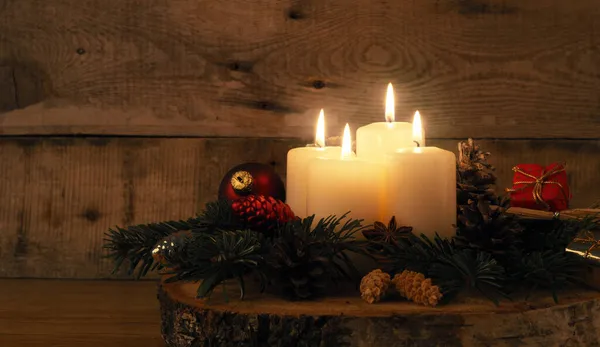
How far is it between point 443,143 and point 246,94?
0.37 m

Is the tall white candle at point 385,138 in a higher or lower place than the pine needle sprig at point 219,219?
higher

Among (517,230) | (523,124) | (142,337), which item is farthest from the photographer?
(523,124)

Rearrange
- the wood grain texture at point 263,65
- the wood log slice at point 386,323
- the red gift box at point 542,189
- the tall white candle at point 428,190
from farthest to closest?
the wood grain texture at point 263,65
the red gift box at point 542,189
the tall white candle at point 428,190
the wood log slice at point 386,323

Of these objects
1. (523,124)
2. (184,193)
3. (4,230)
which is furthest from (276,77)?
(4,230)

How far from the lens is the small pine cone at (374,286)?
488 millimetres

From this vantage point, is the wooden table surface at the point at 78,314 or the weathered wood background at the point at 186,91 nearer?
the wooden table surface at the point at 78,314

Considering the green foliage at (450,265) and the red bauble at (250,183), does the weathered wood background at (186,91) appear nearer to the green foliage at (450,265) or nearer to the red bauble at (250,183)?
the red bauble at (250,183)

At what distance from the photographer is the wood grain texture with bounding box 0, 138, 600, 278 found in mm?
1039

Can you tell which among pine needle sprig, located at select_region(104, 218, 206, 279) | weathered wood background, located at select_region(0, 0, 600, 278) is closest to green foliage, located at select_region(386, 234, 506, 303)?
pine needle sprig, located at select_region(104, 218, 206, 279)

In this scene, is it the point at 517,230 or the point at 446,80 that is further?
the point at 446,80

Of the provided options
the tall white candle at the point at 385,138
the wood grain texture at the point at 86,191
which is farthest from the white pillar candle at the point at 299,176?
the wood grain texture at the point at 86,191

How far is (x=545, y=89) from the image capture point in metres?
1.02

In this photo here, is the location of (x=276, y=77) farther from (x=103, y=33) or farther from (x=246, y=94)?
(x=103, y=33)

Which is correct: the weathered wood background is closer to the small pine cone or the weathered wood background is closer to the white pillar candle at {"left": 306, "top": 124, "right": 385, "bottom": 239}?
the white pillar candle at {"left": 306, "top": 124, "right": 385, "bottom": 239}
